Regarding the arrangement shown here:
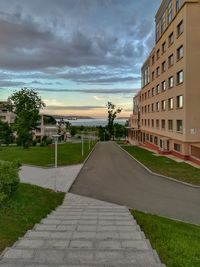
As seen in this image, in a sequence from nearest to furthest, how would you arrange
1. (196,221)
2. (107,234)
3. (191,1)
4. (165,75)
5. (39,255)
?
(39,255) < (107,234) < (196,221) < (191,1) < (165,75)

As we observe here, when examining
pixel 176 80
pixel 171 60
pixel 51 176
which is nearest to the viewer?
pixel 51 176

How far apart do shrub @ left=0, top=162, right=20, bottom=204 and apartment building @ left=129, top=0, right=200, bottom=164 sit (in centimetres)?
2317

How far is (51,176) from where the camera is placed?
24.0 m

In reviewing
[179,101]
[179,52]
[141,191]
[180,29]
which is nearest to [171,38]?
[180,29]

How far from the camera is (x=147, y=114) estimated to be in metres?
59.1

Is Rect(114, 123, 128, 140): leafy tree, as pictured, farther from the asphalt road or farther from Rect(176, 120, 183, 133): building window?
the asphalt road

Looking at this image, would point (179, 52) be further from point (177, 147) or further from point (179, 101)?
point (177, 147)

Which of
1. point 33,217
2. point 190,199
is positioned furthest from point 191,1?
point 33,217

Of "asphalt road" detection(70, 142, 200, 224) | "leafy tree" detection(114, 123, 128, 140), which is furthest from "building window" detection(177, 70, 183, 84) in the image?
"leafy tree" detection(114, 123, 128, 140)

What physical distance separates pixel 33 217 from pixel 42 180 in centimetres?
1265

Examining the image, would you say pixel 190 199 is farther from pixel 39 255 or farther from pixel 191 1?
pixel 191 1

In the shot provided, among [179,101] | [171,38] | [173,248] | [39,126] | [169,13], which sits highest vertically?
[169,13]

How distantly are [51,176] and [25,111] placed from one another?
1280 inches

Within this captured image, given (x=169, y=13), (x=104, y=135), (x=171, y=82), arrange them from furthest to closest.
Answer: (x=104, y=135)
(x=169, y=13)
(x=171, y=82)
